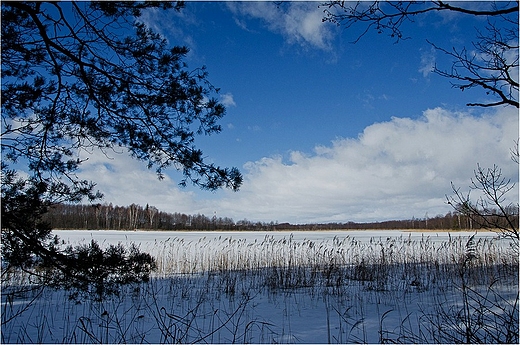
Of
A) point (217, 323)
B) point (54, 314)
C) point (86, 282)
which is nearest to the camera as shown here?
point (86, 282)

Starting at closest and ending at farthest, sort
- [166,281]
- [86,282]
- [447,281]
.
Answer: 1. [86,282]
2. [447,281]
3. [166,281]

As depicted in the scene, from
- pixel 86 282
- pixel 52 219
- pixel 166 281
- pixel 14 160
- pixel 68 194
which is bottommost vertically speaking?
pixel 166 281

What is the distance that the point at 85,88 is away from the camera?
3510mm

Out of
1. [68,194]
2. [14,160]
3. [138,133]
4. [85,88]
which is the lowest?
[68,194]

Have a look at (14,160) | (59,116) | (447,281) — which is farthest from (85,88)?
(447,281)

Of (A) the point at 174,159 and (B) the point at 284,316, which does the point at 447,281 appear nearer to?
(B) the point at 284,316

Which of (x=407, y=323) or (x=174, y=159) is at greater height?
(x=174, y=159)

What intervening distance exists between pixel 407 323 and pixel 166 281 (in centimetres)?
489

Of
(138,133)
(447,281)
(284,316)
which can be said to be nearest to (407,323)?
(284,316)

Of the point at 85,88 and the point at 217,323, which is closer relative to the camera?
the point at 85,88

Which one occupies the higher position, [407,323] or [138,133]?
[138,133]

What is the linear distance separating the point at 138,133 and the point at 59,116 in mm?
814

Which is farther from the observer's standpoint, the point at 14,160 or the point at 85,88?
the point at 85,88

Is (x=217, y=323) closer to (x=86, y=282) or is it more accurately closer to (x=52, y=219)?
(x=86, y=282)
